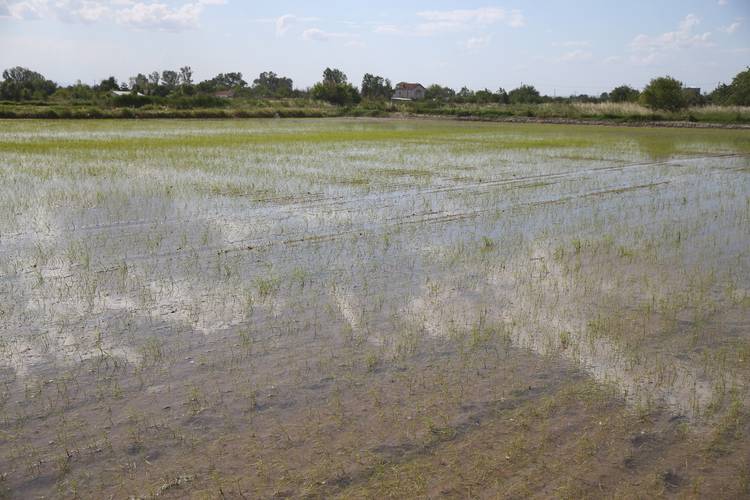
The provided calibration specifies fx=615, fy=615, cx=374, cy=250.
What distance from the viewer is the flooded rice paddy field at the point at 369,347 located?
121 inches

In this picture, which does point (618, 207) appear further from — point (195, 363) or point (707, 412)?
point (195, 363)

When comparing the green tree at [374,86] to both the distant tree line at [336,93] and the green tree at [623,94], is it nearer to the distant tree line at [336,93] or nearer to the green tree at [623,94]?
the distant tree line at [336,93]

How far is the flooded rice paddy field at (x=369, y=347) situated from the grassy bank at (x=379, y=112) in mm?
28116

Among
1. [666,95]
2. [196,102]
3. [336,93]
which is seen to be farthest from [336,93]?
[666,95]

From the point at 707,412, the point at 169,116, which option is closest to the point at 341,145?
the point at 707,412

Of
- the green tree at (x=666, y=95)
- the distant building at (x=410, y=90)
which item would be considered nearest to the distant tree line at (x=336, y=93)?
the green tree at (x=666, y=95)

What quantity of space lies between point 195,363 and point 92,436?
0.97 meters

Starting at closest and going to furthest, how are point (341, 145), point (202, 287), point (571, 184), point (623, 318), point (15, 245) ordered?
point (623, 318) < point (202, 287) < point (15, 245) < point (571, 184) < point (341, 145)

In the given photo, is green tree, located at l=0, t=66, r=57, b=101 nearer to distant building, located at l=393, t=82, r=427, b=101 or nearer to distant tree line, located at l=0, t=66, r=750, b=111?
distant tree line, located at l=0, t=66, r=750, b=111

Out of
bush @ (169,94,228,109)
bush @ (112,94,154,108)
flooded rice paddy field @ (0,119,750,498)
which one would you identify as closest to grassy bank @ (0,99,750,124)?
bush @ (169,94,228,109)

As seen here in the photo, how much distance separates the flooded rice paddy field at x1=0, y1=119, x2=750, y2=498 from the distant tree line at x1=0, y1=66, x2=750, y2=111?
34383 mm

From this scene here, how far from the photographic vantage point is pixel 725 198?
11469 mm

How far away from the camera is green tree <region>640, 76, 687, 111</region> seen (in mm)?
38750

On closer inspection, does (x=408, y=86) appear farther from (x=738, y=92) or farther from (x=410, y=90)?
(x=738, y=92)
